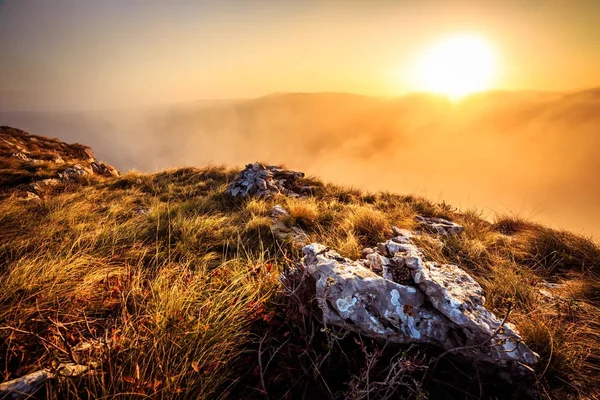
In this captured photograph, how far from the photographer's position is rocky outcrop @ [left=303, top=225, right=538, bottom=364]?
63.2 inches

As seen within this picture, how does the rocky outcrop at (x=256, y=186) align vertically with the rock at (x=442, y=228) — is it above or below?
above

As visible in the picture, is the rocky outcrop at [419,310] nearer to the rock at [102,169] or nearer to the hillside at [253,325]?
the hillside at [253,325]

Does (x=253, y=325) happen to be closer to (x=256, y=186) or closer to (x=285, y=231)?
(x=285, y=231)

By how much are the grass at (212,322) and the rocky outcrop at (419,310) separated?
129 millimetres

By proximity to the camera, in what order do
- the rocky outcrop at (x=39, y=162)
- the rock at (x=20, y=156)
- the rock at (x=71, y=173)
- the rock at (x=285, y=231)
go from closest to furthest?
the rock at (x=285, y=231) < the rocky outcrop at (x=39, y=162) < the rock at (x=71, y=173) < the rock at (x=20, y=156)

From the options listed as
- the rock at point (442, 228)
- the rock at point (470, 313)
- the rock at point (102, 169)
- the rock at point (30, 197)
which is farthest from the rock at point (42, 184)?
the rock at point (442, 228)

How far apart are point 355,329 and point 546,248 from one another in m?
4.86

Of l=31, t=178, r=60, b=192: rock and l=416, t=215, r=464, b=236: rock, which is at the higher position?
l=31, t=178, r=60, b=192: rock

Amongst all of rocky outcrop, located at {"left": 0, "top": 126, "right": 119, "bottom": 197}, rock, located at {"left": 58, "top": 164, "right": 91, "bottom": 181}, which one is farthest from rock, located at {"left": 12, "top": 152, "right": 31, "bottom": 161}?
rock, located at {"left": 58, "top": 164, "right": 91, "bottom": 181}

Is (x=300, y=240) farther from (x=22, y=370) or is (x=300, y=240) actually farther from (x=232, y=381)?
(x=22, y=370)

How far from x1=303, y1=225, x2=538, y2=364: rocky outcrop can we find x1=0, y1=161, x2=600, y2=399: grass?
0.13m

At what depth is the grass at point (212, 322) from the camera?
1445 mm

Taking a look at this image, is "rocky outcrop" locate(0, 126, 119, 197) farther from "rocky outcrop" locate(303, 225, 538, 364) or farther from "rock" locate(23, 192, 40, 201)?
"rocky outcrop" locate(303, 225, 538, 364)

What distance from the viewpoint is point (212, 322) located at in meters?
1.88
